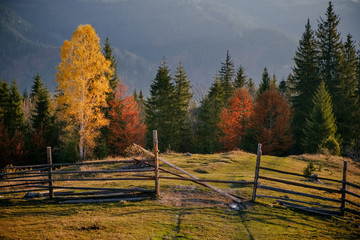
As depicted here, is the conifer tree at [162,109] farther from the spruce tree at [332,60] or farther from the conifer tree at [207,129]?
the spruce tree at [332,60]

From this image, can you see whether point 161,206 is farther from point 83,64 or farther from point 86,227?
point 83,64

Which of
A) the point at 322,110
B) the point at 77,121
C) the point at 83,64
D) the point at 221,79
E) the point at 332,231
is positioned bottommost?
the point at 332,231

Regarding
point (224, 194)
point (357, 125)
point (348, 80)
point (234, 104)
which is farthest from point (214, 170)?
point (348, 80)

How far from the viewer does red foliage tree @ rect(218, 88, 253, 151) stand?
127ft

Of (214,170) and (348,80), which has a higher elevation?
→ (348,80)

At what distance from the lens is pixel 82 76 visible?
2372 cm

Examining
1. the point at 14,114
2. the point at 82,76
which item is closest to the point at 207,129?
the point at 82,76

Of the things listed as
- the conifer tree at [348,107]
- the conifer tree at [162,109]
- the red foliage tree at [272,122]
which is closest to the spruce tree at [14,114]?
the conifer tree at [162,109]

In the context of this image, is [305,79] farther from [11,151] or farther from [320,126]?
[11,151]

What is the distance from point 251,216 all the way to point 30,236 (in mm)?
6954

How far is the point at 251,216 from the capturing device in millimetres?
8344

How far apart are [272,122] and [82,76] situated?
94.6 feet

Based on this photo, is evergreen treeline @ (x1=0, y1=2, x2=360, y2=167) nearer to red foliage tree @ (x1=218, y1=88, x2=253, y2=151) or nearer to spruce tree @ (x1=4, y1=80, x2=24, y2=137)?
spruce tree @ (x1=4, y1=80, x2=24, y2=137)

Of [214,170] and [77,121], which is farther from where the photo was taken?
[77,121]
